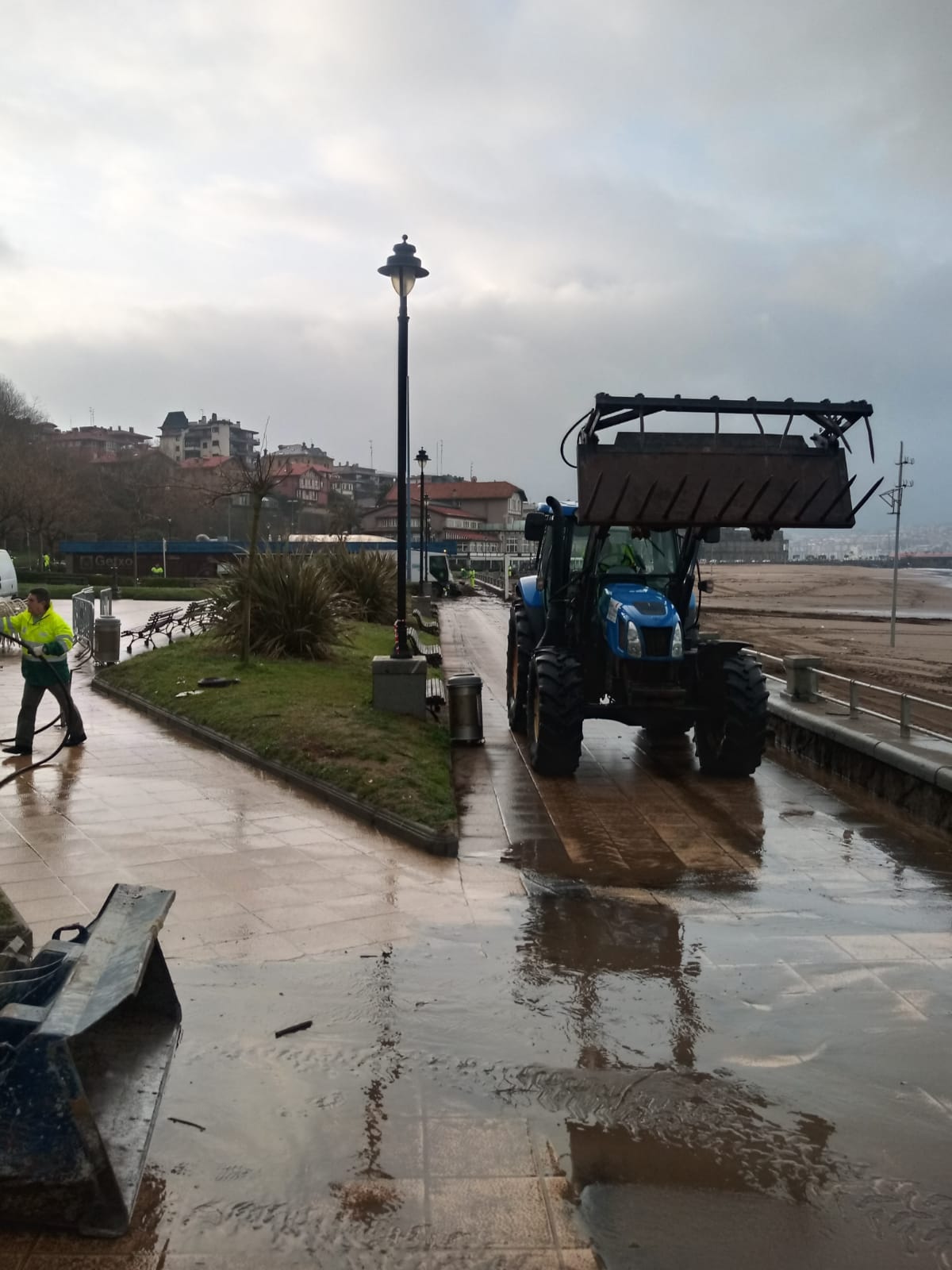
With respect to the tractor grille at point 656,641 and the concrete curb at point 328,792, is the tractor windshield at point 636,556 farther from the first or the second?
the concrete curb at point 328,792

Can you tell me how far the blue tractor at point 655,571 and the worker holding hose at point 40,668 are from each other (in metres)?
4.80

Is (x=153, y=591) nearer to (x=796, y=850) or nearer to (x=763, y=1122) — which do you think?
(x=796, y=850)

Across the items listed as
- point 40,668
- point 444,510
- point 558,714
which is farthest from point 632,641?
point 444,510

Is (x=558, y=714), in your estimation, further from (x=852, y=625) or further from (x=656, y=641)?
(x=852, y=625)

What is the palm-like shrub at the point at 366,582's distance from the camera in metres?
25.0

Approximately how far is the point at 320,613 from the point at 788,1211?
1475 centimetres

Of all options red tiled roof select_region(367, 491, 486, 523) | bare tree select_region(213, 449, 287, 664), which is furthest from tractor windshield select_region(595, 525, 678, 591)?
red tiled roof select_region(367, 491, 486, 523)

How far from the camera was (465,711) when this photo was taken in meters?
12.6

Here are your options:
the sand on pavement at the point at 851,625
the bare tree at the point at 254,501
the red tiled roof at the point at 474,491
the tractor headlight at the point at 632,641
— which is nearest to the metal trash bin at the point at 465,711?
the tractor headlight at the point at 632,641

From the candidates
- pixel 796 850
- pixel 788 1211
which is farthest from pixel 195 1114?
pixel 796 850

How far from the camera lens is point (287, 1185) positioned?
3703 millimetres

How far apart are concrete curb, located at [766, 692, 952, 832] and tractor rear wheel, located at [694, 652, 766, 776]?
0.56 metres

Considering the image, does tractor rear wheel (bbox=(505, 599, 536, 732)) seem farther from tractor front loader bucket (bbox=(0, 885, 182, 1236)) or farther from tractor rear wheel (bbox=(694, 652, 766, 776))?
tractor front loader bucket (bbox=(0, 885, 182, 1236))

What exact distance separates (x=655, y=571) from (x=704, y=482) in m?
2.54
